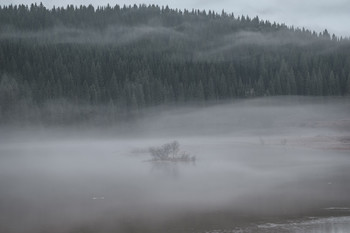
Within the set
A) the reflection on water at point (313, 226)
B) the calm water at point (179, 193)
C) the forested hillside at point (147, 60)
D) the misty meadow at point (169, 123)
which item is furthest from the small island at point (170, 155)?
the forested hillside at point (147, 60)

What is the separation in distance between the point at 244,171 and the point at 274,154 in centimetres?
1631

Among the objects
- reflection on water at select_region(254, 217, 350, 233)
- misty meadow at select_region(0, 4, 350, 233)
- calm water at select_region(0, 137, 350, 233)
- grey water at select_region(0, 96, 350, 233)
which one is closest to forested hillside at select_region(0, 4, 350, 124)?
misty meadow at select_region(0, 4, 350, 233)

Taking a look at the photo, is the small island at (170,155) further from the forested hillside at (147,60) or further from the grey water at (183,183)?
the forested hillside at (147,60)

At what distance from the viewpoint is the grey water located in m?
27.4

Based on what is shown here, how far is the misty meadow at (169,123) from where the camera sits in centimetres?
3039

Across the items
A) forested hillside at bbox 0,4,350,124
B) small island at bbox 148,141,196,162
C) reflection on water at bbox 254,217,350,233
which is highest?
forested hillside at bbox 0,4,350,124

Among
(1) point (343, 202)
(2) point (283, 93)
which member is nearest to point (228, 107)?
(2) point (283, 93)

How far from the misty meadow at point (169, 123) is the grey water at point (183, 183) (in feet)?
0.51

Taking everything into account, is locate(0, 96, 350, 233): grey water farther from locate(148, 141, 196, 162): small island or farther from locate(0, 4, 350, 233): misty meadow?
locate(148, 141, 196, 162): small island

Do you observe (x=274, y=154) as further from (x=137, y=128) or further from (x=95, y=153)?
(x=137, y=128)

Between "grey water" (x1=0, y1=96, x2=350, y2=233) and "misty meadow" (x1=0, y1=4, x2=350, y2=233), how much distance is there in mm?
155

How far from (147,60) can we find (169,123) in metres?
28.0

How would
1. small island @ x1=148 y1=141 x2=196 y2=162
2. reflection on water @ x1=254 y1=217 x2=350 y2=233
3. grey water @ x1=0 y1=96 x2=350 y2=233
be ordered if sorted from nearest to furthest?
reflection on water @ x1=254 y1=217 x2=350 y2=233 < grey water @ x1=0 y1=96 x2=350 y2=233 < small island @ x1=148 y1=141 x2=196 y2=162

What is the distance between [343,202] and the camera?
1248 inches
